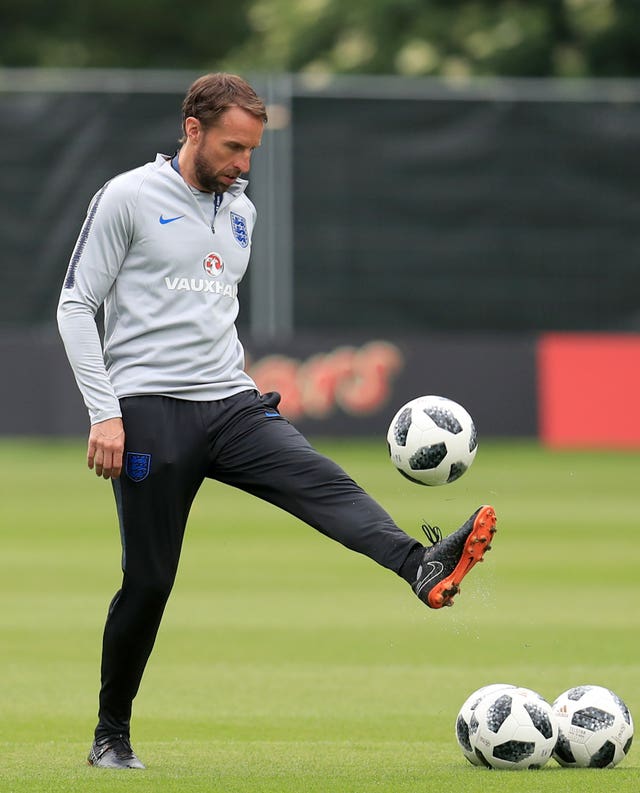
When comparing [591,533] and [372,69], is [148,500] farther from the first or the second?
[372,69]

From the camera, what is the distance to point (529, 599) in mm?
11422

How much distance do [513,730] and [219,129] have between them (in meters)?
2.32

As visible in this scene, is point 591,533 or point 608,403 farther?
point 608,403

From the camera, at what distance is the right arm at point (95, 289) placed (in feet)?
20.5

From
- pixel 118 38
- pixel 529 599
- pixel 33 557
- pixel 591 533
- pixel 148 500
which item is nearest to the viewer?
pixel 148 500

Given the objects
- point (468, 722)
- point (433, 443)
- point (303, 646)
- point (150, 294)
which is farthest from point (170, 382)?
point (303, 646)

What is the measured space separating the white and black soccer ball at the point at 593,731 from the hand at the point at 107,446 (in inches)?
70.4

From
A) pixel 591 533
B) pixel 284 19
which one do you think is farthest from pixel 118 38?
pixel 591 533

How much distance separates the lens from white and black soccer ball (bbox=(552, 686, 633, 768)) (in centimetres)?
637

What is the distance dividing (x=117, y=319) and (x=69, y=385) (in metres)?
16.2

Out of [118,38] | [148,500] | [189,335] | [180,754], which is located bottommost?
[180,754]

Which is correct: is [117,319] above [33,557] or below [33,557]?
above

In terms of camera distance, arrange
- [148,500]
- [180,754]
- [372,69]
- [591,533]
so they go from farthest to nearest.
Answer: [372,69], [591,533], [180,754], [148,500]

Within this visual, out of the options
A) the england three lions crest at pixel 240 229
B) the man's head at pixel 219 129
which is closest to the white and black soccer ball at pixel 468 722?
the england three lions crest at pixel 240 229
